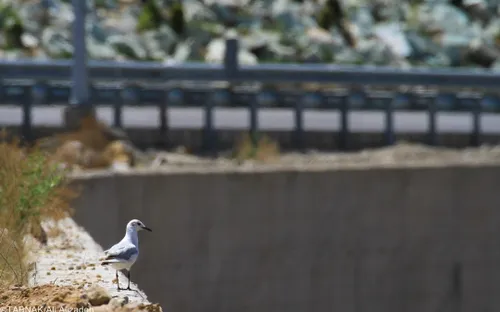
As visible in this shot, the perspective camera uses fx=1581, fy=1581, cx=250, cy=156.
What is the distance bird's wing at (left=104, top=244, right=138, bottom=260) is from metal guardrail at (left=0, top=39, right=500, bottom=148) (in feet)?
30.8

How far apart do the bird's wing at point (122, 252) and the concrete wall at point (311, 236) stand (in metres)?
4.93

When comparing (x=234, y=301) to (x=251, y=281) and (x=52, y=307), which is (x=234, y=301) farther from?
(x=52, y=307)

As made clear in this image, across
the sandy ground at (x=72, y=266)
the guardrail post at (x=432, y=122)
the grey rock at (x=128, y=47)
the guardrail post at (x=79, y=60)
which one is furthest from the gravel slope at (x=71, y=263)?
the grey rock at (x=128, y=47)

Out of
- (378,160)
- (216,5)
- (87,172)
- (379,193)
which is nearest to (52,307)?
(87,172)

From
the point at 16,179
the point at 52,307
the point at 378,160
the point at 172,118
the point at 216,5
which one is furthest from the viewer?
→ the point at 216,5

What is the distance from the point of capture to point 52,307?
707 cm

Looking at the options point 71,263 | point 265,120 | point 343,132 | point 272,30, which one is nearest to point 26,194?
point 71,263

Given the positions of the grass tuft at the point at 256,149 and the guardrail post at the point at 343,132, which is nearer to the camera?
the grass tuft at the point at 256,149

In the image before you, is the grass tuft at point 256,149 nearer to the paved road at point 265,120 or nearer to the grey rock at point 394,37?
the paved road at point 265,120

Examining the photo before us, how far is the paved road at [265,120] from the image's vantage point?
18812mm

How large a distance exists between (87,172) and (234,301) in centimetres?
175

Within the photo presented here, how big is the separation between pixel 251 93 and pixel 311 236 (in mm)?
4037

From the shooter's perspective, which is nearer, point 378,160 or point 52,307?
point 52,307

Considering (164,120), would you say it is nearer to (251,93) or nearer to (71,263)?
(251,93)
